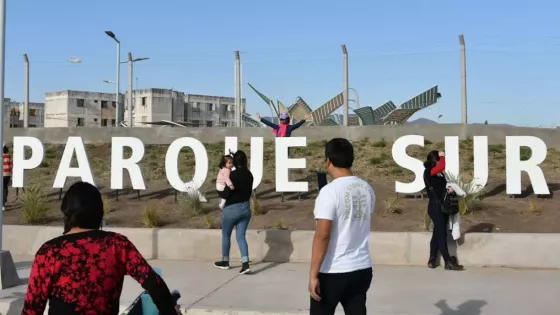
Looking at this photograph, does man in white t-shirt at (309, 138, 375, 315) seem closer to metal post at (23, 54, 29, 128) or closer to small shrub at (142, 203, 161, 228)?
small shrub at (142, 203, 161, 228)

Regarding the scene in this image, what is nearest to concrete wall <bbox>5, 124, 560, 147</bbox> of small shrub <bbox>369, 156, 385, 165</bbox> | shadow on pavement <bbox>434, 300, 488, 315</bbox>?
small shrub <bbox>369, 156, 385, 165</bbox>

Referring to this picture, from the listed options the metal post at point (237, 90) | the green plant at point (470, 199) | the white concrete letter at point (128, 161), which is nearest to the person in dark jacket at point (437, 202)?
the green plant at point (470, 199)

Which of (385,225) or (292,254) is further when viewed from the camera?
(385,225)

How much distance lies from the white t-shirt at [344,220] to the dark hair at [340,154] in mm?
102

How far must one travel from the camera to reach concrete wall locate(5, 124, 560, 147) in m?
16.9

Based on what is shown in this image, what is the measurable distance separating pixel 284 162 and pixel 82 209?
924cm

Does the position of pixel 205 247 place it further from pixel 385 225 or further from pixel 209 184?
pixel 209 184

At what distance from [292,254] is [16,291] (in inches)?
150

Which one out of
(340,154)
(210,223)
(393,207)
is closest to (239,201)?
(210,223)

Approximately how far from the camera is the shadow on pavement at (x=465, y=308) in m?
6.07

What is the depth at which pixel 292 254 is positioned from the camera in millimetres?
8977

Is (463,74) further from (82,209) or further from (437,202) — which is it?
(82,209)

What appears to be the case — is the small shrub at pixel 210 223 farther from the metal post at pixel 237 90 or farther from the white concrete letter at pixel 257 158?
the metal post at pixel 237 90

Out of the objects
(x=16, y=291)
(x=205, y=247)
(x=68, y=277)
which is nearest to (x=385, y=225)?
(x=205, y=247)
